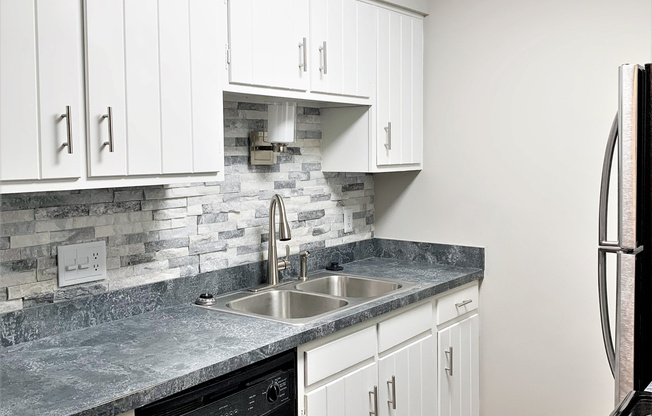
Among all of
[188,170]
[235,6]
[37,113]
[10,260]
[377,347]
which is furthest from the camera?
[377,347]

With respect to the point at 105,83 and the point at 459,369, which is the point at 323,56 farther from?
the point at 459,369

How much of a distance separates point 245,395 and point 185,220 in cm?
81

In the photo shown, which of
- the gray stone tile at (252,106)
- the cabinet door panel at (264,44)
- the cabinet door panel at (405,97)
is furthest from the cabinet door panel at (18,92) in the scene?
the cabinet door panel at (405,97)

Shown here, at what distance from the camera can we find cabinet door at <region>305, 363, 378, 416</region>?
6.98 ft

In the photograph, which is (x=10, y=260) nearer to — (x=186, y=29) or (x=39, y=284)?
(x=39, y=284)

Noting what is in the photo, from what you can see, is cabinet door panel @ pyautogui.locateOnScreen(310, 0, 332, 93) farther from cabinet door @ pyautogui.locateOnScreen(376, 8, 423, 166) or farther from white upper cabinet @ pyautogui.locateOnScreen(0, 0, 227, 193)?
white upper cabinet @ pyautogui.locateOnScreen(0, 0, 227, 193)

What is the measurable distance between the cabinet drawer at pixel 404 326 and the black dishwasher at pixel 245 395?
52cm

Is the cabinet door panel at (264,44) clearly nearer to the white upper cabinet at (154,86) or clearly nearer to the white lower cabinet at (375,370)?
the white upper cabinet at (154,86)

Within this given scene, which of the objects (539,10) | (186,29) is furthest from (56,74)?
(539,10)

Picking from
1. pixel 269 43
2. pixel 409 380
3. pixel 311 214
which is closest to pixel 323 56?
pixel 269 43

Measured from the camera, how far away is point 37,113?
1.64 m

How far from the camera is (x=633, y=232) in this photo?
1515 mm

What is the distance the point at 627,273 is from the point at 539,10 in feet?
5.51

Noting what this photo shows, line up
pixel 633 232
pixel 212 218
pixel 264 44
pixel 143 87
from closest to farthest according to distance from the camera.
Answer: pixel 633 232
pixel 143 87
pixel 264 44
pixel 212 218
